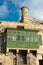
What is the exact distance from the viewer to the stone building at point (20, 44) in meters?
28.0

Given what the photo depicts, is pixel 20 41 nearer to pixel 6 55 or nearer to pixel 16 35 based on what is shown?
pixel 16 35

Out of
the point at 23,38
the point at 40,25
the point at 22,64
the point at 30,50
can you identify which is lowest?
the point at 22,64

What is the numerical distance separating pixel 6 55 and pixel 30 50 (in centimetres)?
358

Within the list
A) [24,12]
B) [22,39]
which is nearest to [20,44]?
[22,39]

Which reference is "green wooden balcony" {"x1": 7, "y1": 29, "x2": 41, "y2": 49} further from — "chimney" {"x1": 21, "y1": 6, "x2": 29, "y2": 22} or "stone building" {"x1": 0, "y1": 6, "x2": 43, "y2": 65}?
"chimney" {"x1": 21, "y1": 6, "x2": 29, "y2": 22}

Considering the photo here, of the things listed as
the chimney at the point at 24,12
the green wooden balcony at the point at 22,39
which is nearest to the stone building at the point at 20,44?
the green wooden balcony at the point at 22,39

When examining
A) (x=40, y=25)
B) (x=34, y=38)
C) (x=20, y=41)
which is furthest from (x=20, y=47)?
(x=40, y=25)

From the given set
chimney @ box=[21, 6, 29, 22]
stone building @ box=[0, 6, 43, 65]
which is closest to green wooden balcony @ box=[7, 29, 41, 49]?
stone building @ box=[0, 6, 43, 65]

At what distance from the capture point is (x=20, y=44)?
28.3 m

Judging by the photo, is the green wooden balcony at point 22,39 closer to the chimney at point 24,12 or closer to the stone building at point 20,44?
the stone building at point 20,44

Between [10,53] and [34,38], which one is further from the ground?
[34,38]

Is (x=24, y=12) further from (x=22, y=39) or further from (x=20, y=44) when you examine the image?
(x=20, y=44)

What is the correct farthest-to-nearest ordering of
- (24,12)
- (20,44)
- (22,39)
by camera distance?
(24,12) → (22,39) → (20,44)

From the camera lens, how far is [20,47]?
28.3 m
